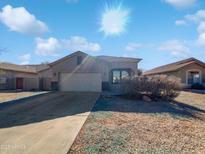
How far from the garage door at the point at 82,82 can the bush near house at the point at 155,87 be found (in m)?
8.96

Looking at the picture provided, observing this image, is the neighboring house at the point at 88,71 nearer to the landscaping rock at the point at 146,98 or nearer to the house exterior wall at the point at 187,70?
the house exterior wall at the point at 187,70

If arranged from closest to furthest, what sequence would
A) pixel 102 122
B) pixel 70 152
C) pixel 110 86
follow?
pixel 70 152
pixel 102 122
pixel 110 86

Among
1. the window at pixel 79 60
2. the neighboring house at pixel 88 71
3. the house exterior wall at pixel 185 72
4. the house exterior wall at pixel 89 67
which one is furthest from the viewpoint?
the house exterior wall at pixel 185 72

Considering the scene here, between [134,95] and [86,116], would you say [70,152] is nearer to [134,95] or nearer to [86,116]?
[86,116]

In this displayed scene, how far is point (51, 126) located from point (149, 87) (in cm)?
1034

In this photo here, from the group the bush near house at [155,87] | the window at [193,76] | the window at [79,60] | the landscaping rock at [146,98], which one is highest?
the window at [79,60]

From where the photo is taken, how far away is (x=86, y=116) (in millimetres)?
10180

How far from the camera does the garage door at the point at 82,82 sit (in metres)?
26.2

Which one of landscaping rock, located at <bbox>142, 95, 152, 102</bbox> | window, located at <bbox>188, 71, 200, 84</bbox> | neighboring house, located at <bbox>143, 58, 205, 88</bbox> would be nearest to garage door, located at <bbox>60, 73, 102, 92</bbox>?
landscaping rock, located at <bbox>142, 95, 152, 102</bbox>

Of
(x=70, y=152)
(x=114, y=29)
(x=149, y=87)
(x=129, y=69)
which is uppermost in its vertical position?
(x=114, y=29)

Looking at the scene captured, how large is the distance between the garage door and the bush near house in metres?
8.96

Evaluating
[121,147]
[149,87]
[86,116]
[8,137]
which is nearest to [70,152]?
[121,147]

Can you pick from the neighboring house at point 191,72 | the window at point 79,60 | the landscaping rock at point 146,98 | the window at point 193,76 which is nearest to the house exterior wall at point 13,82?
the window at point 79,60

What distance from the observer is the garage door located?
26.2 meters
